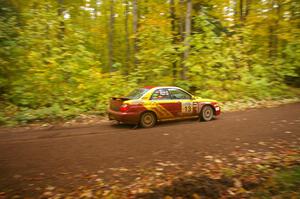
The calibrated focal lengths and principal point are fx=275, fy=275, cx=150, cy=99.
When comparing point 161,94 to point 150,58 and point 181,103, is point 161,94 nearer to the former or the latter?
point 181,103

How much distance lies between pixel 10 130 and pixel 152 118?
5288 millimetres

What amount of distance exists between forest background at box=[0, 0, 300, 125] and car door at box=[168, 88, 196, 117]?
4.14 metres

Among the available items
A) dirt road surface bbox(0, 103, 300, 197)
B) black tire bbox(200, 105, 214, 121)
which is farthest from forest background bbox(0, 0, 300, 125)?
black tire bbox(200, 105, 214, 121)

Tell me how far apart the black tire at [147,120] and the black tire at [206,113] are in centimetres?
226

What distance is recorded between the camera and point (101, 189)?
4922 mm

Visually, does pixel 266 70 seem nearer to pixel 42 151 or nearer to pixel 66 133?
pixel 66 133

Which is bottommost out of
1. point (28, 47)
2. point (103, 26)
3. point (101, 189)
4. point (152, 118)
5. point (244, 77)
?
point (101, 189)

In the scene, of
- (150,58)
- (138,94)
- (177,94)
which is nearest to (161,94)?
(177,94)

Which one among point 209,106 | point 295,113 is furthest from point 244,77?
point 209,106

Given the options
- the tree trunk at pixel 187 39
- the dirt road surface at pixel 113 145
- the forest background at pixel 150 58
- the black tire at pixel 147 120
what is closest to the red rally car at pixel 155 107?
the black tire at pixel 147 120

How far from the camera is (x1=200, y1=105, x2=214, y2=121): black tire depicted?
1155 cm

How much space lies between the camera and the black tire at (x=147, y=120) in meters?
10.3

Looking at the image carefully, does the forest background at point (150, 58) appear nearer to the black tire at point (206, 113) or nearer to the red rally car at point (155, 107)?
the red rally car at point (155, 107)

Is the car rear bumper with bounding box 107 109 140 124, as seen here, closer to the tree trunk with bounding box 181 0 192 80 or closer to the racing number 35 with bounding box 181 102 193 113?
the racing number 35 with bounding box 181 102 193 113
